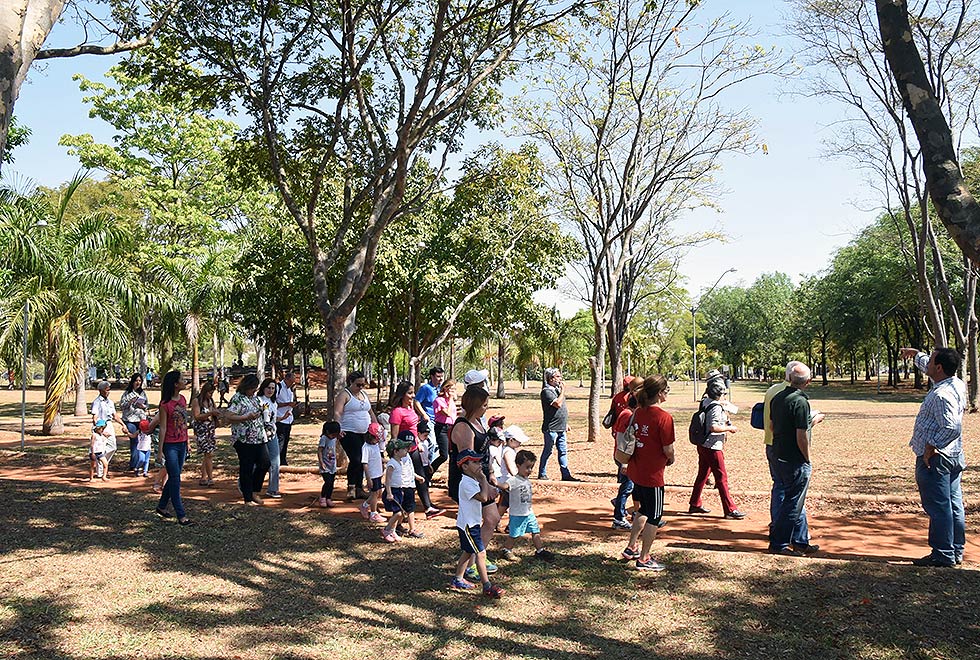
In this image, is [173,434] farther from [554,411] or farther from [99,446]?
[554,411]

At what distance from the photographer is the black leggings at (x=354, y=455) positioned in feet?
31.5

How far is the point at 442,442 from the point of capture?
10.9 m

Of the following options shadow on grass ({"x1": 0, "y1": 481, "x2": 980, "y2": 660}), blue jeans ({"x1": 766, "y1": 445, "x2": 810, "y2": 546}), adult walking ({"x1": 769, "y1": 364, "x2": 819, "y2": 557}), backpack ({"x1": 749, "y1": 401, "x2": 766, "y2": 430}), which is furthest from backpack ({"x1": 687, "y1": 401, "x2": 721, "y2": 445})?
shadow on grass ({"x1": 0, "y1": 481, "x2": 980, "y2": 660})

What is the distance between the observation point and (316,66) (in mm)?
12578

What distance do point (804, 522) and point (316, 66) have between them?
998 centimetres

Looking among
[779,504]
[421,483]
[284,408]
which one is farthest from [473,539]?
[284,408]

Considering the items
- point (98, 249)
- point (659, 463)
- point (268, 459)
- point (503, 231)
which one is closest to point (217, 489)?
point (268, 459)

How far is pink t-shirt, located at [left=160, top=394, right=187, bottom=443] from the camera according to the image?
8.27 meters

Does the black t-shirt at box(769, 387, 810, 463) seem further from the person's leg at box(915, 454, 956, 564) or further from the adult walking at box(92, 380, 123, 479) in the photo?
the adult walking at box(92, 380, 123, 479)

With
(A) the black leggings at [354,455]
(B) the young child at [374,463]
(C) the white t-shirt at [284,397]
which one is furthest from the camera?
(C) the white t-shirt at [284,397]

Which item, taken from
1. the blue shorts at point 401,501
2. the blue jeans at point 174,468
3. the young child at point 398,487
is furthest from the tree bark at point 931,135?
the blue jeans at point 174,468

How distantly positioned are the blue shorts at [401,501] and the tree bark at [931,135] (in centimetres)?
Result: 533

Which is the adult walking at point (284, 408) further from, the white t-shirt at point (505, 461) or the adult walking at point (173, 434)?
the white t-shirt at point (505, 461)

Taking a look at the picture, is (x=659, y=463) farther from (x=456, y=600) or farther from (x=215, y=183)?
(x=215, y=183)
